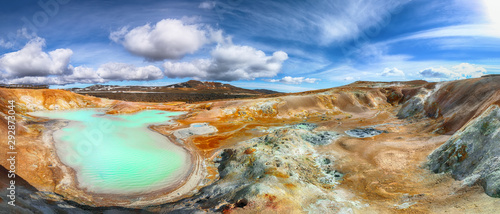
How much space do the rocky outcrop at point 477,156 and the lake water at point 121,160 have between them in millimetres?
18197

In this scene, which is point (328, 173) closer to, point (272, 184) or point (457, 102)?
point (272, 184)

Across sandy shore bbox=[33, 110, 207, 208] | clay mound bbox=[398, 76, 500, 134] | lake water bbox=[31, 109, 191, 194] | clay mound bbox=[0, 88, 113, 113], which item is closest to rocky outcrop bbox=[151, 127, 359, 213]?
sandy shore bbox=[33, 110, 207, 208]

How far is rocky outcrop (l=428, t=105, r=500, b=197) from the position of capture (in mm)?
8883

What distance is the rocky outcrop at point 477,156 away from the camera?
8883 millimetres

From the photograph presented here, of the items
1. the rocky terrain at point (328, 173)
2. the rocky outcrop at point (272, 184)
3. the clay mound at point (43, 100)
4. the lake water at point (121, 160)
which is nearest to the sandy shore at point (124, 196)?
the rocky terrain at point (328, 173)

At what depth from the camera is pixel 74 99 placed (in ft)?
179

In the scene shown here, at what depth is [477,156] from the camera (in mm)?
11062

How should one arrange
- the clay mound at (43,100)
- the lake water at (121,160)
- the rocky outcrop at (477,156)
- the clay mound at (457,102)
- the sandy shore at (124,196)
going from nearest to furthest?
the rocky outcrop at (477,156) → the sandy shore at (124,196) → the lake water at (121,160) → the clay mound at (457,102) → the clay mound at (43,100)

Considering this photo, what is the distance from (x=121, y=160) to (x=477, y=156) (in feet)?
87.9

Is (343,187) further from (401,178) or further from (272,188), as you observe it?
(272,188)

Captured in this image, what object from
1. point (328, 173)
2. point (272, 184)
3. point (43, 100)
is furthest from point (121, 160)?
point (43, 100)

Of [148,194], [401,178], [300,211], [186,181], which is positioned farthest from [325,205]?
[148,194]

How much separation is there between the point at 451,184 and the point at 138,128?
3669 cm

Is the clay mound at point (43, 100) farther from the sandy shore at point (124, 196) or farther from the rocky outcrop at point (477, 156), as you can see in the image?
the rocky outcrop at point (477, 156)
